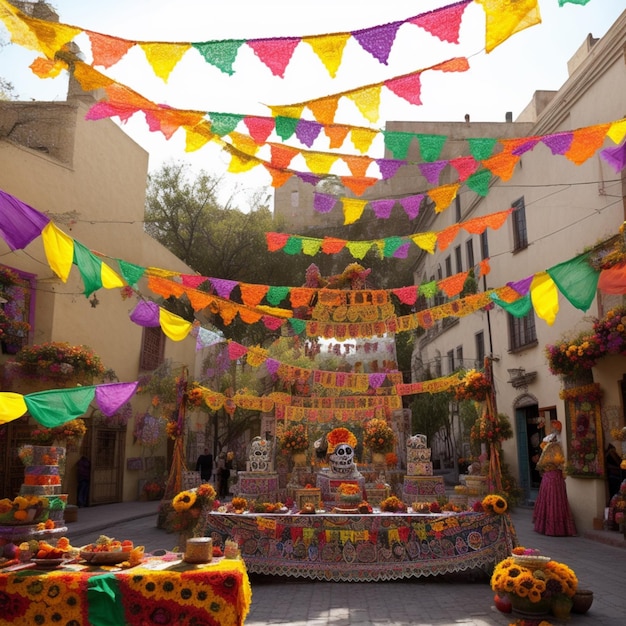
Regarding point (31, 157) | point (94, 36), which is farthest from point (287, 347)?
point (94, 36)

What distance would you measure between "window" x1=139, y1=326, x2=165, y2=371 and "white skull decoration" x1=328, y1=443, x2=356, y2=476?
11.7 m

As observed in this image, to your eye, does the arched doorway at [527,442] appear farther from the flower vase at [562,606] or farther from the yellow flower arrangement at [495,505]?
the flower vase at [562,606]

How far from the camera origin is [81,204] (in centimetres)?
1841

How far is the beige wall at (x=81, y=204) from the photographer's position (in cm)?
1652

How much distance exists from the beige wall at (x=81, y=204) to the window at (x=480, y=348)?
11810 mm

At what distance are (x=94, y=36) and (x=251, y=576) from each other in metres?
7.40

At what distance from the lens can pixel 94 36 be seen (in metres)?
5.75

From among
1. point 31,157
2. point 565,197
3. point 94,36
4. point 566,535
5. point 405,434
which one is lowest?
point 566,535

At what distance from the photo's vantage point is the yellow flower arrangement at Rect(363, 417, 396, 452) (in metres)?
14.3

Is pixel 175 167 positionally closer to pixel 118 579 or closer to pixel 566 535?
pixel 566 535

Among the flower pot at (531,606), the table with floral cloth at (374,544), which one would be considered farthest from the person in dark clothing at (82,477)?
the flower pot at (531,606)

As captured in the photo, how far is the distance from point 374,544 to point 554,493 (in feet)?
19.8

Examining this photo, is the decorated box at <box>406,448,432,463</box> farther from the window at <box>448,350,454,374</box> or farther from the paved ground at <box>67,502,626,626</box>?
the window at <box>448,350,454,374</box>

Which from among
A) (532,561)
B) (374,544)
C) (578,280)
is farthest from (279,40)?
(374,544)
